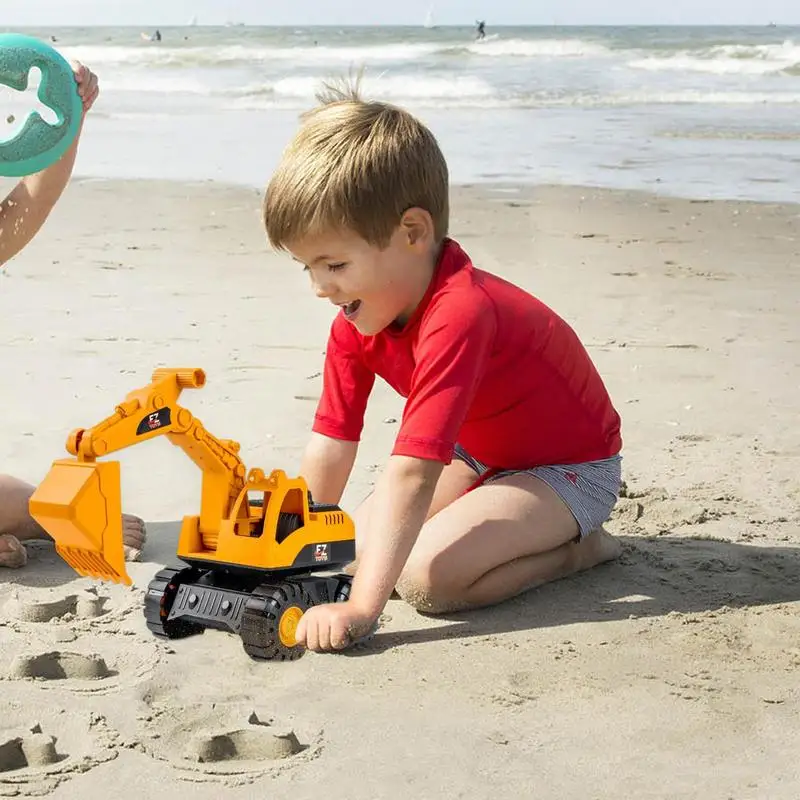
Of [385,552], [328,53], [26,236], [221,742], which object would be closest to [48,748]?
[221,742]

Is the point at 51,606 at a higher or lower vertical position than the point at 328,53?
lower

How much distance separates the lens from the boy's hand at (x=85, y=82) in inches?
119

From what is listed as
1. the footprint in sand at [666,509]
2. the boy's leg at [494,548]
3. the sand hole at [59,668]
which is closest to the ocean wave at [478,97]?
the footprint in sand at [666,509]

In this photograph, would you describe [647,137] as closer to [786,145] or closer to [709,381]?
[786,145]

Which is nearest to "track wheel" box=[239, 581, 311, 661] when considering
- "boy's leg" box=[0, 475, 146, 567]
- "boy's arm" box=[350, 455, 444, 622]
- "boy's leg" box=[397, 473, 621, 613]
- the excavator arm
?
"boy's arm" box=[350, 455, 444, 622]

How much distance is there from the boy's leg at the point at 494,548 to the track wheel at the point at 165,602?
0.53m

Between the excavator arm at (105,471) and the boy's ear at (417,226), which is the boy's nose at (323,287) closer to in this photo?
the boy's ear at (417,226)

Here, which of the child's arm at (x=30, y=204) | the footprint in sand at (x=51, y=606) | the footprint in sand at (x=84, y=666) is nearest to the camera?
the footprint in sand at (x=84, y=666)

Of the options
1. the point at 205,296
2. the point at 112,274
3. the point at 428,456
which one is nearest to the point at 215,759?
the point at 428,456

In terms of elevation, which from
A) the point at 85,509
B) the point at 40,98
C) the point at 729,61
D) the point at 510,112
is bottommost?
the point at 85,509

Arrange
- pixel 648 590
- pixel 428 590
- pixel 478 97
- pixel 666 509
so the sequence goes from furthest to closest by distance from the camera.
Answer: pixel 478 97 → pixel 666 509 → pixel 648 590 → pixel 428 590

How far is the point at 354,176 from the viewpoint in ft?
8.43

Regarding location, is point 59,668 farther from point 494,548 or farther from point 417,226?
point 417,226

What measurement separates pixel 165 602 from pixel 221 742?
0.52 metres
